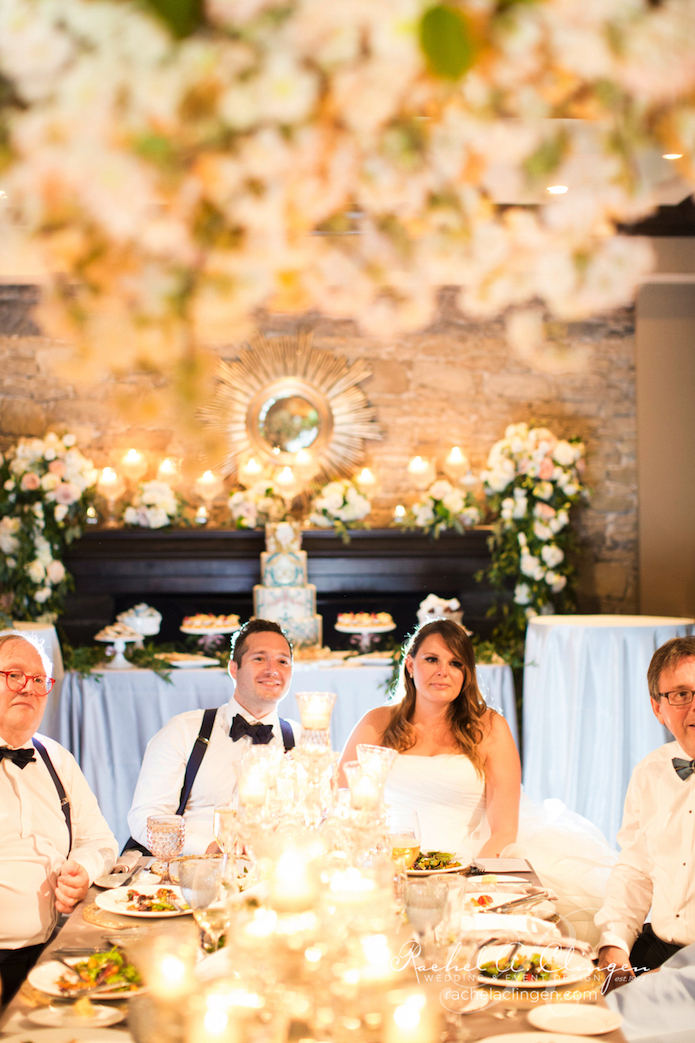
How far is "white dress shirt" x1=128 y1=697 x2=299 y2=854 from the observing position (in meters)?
2.61

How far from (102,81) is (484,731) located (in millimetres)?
2196

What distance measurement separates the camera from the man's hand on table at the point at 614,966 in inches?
71.0

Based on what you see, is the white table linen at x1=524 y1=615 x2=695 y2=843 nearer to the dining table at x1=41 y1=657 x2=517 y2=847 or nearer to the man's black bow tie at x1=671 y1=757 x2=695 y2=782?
the dining table at x1=41 y1=657 x2=517 y2=847

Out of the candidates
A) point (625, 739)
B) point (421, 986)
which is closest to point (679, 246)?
point (625, 739)

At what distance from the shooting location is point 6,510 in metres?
4.70

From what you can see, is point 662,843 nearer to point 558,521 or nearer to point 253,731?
point 253,731

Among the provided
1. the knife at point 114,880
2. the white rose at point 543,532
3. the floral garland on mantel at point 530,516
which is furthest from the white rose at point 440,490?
the knife at point 114,880

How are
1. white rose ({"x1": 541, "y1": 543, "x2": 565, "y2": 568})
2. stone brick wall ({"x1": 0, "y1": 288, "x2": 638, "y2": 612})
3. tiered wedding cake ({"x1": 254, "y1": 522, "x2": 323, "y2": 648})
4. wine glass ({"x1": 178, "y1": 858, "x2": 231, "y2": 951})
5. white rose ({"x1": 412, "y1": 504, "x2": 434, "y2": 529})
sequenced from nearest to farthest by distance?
1. wine glass ({"x1": 178, "y1": 858, "x2": 231, "y2": 951})
2. tiered wedding cake ({"x1": 254, "y1": 522, "x2": 323, "y2": 648})
3. white rose ({"x1": 541, "y1": 543, "x2": 565, "y2": 568})
4. white rose ({"x1": 412, "y1": 504, "x2": 434, "y2": 529})
5. stone brick wall ({"x1": 0, "y1": 288, "x2": 638, "y2": 612})

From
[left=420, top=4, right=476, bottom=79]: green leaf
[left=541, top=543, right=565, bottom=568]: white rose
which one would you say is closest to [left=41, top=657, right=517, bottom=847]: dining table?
[left=541, top=543, right=565, bottom=568]: white rose

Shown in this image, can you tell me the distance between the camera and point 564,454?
487cm

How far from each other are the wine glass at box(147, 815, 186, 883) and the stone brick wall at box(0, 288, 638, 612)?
3.73m

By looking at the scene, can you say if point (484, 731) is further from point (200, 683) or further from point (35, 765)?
point (200, 683)

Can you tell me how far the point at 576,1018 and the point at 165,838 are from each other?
0.96 m

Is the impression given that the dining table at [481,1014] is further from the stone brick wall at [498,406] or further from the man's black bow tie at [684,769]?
the stone brick wall at [498,406]
